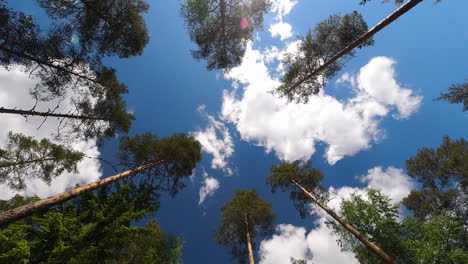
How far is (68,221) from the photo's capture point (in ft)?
19.2

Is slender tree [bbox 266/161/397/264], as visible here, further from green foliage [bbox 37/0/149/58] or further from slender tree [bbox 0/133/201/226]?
green foliage [bbox 37/0/149/58]

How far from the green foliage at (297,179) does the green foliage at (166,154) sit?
6.56m

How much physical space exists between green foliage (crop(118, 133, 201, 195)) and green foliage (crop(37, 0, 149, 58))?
5136 mm

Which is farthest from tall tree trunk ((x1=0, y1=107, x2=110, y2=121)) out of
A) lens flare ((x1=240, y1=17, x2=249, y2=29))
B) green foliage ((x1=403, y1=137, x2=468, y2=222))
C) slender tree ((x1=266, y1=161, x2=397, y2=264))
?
green foliage ((x1=403, y1=137, x2=468, y2=222))

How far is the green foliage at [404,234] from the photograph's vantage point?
913 cm

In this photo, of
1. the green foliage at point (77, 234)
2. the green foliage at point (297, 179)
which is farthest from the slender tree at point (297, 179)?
the green foliage at point (77, 234)

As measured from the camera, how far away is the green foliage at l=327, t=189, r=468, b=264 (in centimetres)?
913

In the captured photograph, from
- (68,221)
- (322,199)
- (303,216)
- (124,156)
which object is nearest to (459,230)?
(322,199)

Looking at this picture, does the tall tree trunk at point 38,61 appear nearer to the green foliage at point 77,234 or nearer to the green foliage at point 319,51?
the green foliage at point 77,234

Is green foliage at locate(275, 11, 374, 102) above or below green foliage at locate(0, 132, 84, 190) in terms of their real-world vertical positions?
above

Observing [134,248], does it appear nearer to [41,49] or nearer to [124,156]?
[124,156]

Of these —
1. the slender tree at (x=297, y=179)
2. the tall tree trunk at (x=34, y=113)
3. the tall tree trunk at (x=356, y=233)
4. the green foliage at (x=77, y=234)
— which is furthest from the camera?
the slender tree at (x=297, y=179)

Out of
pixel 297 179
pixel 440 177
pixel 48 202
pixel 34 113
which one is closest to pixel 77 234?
pixel 48 202

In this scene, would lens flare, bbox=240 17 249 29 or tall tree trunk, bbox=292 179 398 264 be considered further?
lens flare, bbox=240 17 249 29
